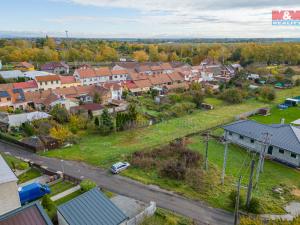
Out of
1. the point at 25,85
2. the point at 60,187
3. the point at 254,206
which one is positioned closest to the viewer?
the point at 254,206

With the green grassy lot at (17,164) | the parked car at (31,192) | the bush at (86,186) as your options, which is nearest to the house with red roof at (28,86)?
the green grassy lot at (17,164)

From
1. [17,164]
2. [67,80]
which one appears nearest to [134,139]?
[17,164]

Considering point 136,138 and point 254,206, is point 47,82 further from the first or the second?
point 254,206

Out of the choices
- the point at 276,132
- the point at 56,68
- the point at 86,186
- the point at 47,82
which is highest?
the point at 56,68

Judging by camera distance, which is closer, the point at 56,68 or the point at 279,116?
the point at 279,116

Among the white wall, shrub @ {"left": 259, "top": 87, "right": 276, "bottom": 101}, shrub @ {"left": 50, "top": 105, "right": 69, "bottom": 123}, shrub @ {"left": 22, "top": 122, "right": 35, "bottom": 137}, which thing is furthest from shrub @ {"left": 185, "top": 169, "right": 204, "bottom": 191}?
shrub @ {"left": 259, "top": 87, "right": 276, "bottom": 101}

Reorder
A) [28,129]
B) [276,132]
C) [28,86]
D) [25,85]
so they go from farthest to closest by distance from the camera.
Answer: [28,86]
[25,85]
[28,129]
[276,132]

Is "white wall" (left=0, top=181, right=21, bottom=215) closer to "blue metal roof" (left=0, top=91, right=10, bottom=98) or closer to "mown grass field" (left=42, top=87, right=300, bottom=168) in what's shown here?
"mown grass field" (left=42, top=87, right=300, bottom=168)

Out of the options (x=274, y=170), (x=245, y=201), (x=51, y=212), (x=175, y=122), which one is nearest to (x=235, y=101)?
(x=175, y=122)
